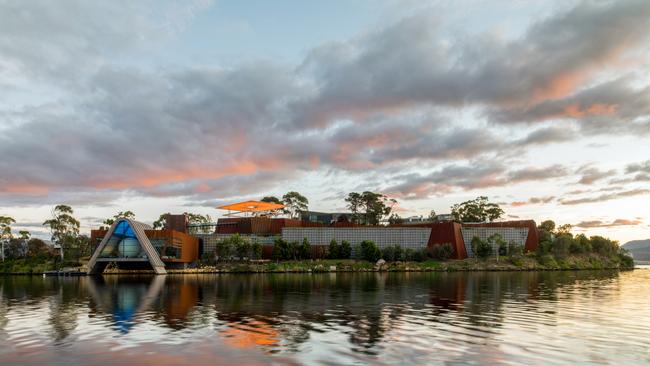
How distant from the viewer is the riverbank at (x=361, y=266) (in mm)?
120812

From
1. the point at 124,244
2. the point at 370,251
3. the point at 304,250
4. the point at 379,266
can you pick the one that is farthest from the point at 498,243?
the point at 124,244

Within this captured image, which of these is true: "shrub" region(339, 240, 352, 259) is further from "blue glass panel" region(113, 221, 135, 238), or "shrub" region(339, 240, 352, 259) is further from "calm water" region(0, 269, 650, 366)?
"calm water" region(0, 269, 650, 366)

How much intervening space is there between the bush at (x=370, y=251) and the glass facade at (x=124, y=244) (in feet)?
189

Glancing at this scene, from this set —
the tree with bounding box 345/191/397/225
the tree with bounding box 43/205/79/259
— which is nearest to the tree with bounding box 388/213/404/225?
the tree with bounding box 345/191/397/225

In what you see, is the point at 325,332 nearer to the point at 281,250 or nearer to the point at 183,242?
the point at 183,242

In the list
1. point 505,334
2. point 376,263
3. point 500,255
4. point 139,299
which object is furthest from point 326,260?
point 505,334

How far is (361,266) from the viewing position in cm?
12731

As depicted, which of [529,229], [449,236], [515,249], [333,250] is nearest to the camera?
[333,250]

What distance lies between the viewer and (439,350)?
21578mm

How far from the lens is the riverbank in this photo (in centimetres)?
12081

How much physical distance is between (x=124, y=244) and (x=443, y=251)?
8429cm

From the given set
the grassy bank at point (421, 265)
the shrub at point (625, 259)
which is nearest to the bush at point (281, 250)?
the grassy bank at point (421, 265)

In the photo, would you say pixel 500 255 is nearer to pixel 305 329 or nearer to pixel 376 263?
pixel 376 263

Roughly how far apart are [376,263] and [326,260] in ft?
45.8
